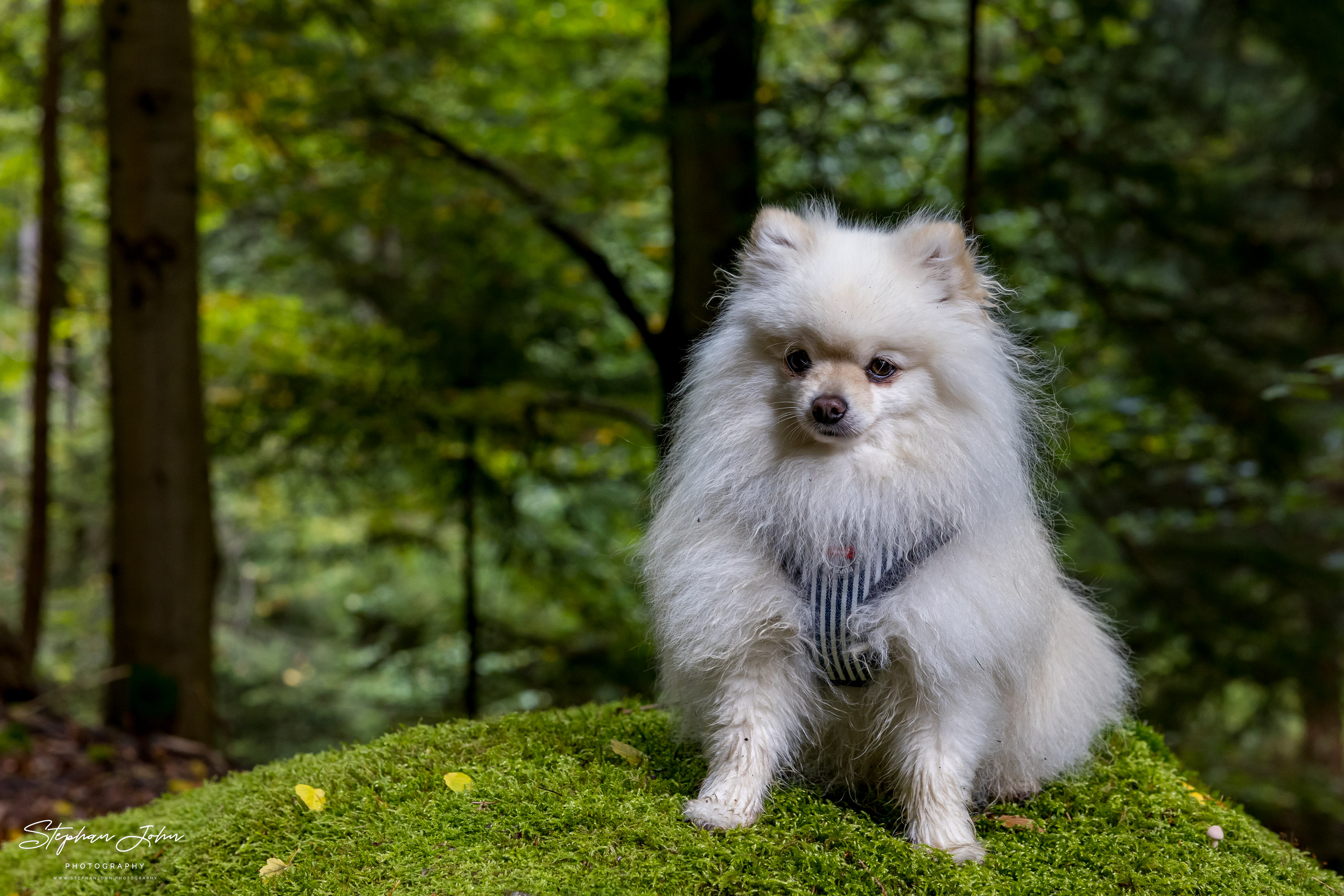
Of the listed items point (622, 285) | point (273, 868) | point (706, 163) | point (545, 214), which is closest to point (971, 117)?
point (706, 163)

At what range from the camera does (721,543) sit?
8.14 ft

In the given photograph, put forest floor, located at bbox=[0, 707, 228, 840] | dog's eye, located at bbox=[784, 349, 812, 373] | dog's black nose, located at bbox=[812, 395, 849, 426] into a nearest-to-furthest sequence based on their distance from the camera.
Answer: dog's black nose, located at bbox=[812, 395, 849, 426] < dog's eye, located at bbox=[784, 349, 812, 373] < forest floor, located at bbox=[0, 707, 228, 840]

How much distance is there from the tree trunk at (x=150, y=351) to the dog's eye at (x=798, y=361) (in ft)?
13.3

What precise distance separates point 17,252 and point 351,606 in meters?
6.98

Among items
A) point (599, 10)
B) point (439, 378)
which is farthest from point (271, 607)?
point (599, 10)

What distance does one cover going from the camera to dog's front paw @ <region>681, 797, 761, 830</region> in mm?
2406

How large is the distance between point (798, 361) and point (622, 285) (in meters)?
3.24

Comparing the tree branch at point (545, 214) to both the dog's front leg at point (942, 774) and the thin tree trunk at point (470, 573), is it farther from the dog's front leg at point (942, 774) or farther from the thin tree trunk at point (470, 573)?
the dog's front leg at point (942, 774)

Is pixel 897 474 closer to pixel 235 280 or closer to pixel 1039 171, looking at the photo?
pixel 1039 171

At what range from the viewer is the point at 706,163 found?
15.3ft

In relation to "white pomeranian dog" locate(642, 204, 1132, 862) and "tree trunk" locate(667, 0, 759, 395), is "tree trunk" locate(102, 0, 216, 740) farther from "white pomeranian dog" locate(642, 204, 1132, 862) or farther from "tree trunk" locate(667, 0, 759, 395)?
"white pomeranian dog" locate(642, 204, 1132, 862)

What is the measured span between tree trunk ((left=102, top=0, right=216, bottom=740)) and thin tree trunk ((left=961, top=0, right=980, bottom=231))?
4.16 meters

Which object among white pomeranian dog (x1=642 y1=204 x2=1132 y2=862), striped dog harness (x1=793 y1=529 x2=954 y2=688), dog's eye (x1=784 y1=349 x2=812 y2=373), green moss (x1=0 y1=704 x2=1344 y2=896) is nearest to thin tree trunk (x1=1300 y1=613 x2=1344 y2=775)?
green moss (x1=0 y1=704 x2=1344 y2=896)

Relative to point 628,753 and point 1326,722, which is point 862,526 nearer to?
point 628,753
